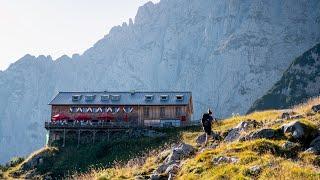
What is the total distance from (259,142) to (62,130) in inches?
2662

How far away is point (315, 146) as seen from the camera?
2047 cm

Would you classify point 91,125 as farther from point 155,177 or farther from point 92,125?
point 155,177

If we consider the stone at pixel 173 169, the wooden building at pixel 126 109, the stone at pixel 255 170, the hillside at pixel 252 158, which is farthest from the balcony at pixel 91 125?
the stone at pixel 255 170

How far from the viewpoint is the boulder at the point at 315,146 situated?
20033 mm

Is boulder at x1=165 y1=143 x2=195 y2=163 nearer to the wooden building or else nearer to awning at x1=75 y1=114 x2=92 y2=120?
the wooden building

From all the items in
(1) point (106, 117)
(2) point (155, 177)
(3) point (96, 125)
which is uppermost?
(1) point (106, 117)

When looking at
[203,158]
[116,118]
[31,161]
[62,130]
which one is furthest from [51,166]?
[203,158]

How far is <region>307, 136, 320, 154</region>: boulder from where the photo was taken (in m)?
20.0

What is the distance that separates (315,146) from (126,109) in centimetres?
7178

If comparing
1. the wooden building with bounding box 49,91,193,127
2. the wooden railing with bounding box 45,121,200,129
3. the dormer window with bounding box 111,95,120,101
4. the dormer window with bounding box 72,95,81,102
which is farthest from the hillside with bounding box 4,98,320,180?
the dormer window with bounding box 72,95,81,102

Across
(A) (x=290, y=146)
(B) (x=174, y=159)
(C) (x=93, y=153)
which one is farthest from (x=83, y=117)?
(A) (x=290, y=146)

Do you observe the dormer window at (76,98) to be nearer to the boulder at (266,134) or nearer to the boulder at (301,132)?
the boulder at (266,134)

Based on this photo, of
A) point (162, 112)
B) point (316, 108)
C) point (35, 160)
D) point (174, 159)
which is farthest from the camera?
point (162, 112)

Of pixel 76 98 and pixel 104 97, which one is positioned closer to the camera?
pixel 104 97
